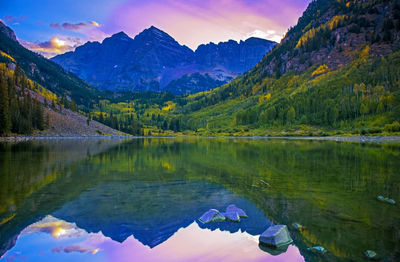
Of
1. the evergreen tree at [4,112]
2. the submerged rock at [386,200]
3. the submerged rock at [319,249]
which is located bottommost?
the submerged rock at [319,249]

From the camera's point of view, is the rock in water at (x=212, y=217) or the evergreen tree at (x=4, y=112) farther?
the evergreen tree at (x=4, y=112)

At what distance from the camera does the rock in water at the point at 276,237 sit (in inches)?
467

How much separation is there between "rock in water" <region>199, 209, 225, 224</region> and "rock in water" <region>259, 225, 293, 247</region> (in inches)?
131

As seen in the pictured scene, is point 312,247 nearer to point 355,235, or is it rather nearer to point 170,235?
point 355,235

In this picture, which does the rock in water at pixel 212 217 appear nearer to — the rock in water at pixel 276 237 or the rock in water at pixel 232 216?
the rock in water at pixel 232 216

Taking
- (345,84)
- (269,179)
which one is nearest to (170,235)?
(269,179)

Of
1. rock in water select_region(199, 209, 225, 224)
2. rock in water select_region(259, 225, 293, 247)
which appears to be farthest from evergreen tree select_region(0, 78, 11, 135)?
rock in water select_region(259, 225, 293, 247)

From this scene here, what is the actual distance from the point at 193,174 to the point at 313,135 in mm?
136129

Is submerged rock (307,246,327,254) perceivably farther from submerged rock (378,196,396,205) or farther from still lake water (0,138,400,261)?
submerged rock (378,196,396,205)

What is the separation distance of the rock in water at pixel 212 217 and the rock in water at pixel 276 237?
3335 millimetres

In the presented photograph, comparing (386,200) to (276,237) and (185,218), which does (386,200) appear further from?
(185,218)

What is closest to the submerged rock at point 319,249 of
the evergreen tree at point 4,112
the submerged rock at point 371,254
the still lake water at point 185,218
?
the still lake water at point 185,218

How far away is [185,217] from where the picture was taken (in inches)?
615

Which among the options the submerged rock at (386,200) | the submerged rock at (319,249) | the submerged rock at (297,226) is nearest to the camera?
the submerged rock at (319,249)
